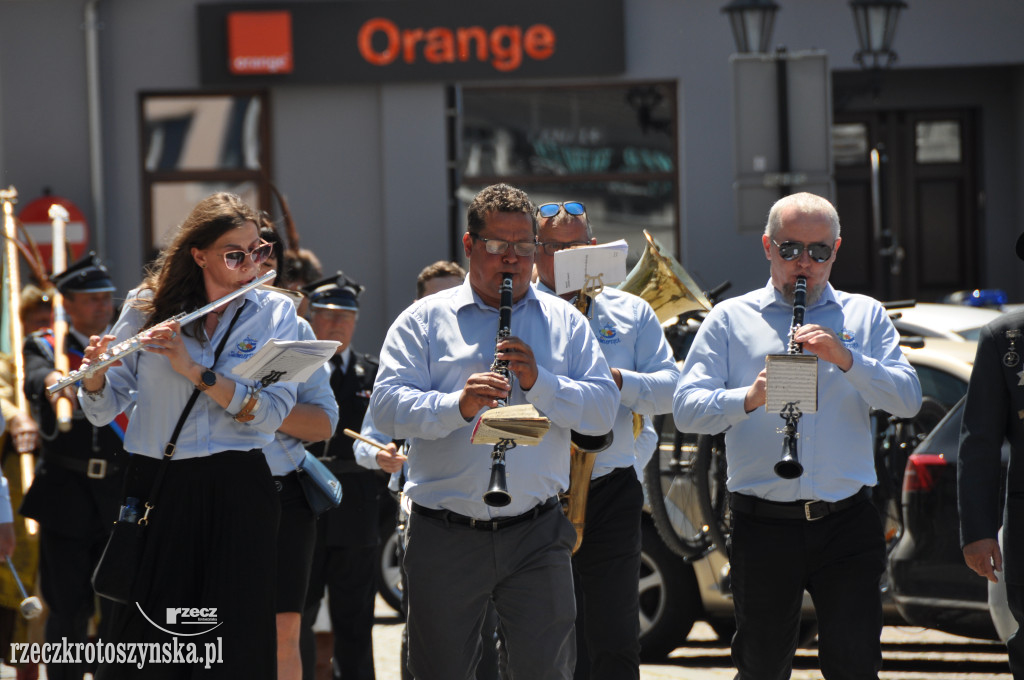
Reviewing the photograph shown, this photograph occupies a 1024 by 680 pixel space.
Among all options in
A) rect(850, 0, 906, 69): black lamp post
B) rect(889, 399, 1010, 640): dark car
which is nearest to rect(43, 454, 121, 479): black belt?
rect(889, 399, 1010, 640): dark car

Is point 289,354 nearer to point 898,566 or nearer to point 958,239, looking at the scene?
point 898,566

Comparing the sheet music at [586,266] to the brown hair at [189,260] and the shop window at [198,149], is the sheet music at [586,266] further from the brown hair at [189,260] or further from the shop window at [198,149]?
the shop window at [198,149]

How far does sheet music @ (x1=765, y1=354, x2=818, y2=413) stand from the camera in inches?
180

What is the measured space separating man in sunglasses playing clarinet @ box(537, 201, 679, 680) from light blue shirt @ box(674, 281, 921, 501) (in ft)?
1.68

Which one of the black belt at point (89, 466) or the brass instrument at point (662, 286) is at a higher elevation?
the brass instrument at point (662, 286)

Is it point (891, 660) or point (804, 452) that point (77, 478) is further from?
point (891, 660)

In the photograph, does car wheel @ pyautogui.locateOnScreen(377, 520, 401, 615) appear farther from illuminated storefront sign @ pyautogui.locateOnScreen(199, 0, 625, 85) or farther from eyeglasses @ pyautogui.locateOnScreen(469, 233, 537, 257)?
illuminated storefront sign @ pyautogui.locateOnScreen(199, 0, 625, 85)

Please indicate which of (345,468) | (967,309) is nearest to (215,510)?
(345,468)

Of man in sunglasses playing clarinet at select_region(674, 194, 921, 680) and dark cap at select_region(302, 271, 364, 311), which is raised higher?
dark cap at select_region(302, 271, 364, 311)

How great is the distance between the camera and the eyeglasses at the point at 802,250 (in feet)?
16.0

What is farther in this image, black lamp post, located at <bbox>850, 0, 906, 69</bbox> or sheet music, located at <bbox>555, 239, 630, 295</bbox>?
black lamp post, located at <bbox>850, 0, 906, 69</bbox>

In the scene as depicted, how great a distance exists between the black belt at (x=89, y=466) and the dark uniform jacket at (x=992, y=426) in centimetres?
390

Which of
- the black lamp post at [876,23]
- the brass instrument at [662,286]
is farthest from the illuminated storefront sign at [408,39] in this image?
the brass instrument at [662,286]

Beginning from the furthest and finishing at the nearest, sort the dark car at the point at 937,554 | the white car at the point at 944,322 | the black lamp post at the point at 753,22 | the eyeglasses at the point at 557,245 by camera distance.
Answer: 1. the black lamp post at the point at 753,22
2. the white car at the point at 944,322
3. the dark car at the point at 937,554
4. the eyeglasses at the point at 557,245
